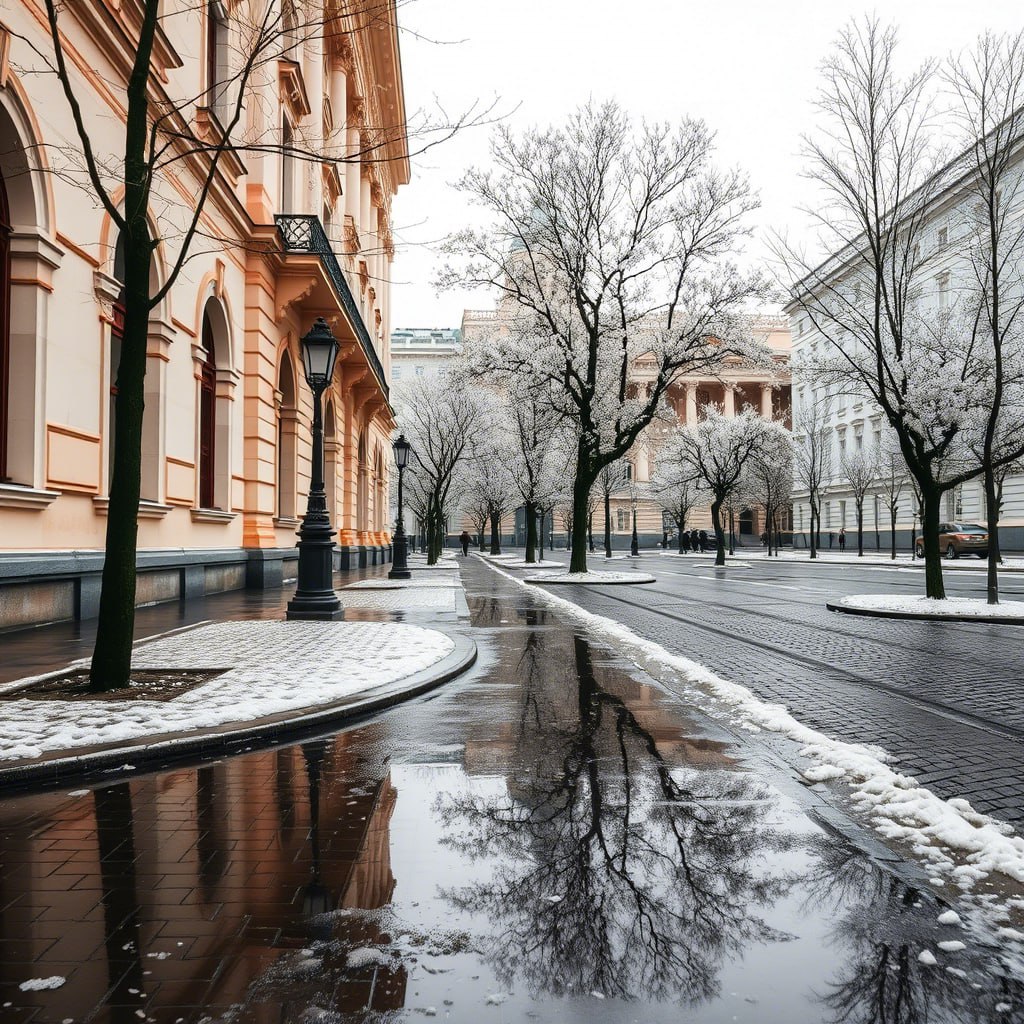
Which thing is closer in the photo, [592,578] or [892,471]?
[592,578]

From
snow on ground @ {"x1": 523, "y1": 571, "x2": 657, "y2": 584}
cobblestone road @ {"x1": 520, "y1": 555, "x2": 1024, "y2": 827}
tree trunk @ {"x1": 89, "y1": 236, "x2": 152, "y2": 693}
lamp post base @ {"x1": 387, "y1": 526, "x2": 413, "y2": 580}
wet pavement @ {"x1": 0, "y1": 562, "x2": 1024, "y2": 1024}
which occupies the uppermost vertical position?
tree trunk @ {"x1": 89, "y1": 236, "x2": 152, "y2": 693}

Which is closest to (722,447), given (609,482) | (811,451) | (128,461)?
(811,451)

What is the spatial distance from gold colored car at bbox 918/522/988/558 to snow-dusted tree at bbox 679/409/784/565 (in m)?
9.04

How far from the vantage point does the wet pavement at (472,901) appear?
254 centimetres

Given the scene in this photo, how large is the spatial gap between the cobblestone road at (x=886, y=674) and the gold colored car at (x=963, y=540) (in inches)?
1078

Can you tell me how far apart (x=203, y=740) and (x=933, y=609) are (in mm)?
12553

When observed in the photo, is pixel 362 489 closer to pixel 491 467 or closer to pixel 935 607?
pixel 491 467

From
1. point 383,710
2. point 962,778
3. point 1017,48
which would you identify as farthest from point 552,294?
point 962,778

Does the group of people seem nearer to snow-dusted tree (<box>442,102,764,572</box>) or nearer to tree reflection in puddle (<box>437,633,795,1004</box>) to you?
snow-dusted tree (<box>442,102,764,572</box>)

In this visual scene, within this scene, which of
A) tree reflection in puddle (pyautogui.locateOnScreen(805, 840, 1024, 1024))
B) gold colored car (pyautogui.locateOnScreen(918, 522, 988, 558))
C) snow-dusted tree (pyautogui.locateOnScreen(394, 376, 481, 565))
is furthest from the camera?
gold colored car (pyautogui.locateOnScreen(918, 522, 988, 558))

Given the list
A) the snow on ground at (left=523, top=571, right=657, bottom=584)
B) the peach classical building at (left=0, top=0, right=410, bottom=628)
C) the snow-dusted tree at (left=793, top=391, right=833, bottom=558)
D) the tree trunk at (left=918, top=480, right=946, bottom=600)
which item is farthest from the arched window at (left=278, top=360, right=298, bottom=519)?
the snow-dusted tree at (left=793, top=391, right=833, bottom=558)

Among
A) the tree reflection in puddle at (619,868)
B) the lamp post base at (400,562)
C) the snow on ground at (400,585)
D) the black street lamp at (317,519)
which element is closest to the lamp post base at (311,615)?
the black street lamp at (317,519)

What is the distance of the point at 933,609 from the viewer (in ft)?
47.8

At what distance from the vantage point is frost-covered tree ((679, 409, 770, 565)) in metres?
42.4
